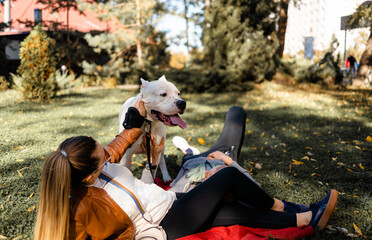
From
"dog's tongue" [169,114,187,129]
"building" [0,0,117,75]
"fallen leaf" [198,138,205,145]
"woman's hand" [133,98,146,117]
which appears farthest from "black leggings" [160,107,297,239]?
"building" [0,0,117,75]

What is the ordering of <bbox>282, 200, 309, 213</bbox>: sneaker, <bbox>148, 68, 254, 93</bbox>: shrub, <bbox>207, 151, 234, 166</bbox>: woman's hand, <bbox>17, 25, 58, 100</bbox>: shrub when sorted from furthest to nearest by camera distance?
<bbox>148, 68, 254, 93</bbox>: shrub, <bbox>17, 25, 58, 100</bbox>: shrub, <bbox>207, 151, 234, 166</bbox>: woman's hand, <bbox>282, 200, 309, 213</bbox>: sneaker

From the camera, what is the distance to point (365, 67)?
41.9 ft

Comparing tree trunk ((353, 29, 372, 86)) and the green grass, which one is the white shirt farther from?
tree trunk ((353, 29, 372, 86))

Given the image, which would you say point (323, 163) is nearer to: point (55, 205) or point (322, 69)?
point (55, 205)

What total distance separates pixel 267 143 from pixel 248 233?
3221mm

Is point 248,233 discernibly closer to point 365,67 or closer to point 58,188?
point 58,188

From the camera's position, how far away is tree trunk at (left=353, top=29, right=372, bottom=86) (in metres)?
12.5

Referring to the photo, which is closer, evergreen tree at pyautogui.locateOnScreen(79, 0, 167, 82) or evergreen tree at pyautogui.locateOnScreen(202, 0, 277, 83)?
evergreen tree at pyautogui.locateOnScreen(202, 0, 277, 83)

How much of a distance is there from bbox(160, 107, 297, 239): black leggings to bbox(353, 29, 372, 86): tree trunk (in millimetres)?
13199

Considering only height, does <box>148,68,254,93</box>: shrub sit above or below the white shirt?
above

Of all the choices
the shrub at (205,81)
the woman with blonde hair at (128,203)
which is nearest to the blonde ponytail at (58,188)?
the woman with blonde hair at (128,203)

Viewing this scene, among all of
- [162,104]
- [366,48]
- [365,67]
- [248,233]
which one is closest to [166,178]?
[162,104]

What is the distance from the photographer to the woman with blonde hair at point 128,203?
1.67 meters

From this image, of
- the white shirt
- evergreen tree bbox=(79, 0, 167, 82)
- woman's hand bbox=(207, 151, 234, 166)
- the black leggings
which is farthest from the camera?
evergreen tree bbox=(79, 0, 167, 82)
